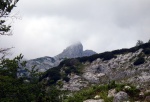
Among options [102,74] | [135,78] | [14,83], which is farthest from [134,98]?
[102,74]

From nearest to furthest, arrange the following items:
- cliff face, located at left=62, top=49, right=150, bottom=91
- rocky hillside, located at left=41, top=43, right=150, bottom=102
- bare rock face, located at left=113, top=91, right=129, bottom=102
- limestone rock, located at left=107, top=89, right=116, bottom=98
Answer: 1. bare rock face, located at left=113, top=91, right=129, bottom=102
2. limestone rock, located at left=107, top=89, right=116, bottom=98
3. cliff face, located at left=62, top=49, right=150, bottom=91
4. rocky hillside, located at left=41, top=43, right=150, bottom=102

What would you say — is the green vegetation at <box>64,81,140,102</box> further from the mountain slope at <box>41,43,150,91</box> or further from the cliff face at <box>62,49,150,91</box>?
the mountain slope at <box>41,43,150,91</box>

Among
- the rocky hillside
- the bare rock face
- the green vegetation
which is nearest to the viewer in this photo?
the bare rock face

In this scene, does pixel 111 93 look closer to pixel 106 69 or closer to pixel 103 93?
pixel 103 93

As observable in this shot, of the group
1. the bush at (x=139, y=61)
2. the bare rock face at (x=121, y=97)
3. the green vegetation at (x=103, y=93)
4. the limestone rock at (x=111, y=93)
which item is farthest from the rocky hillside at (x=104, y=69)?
the bare rock face at (x=121, y=97)

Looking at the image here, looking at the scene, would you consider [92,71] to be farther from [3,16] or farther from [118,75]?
[3,16]

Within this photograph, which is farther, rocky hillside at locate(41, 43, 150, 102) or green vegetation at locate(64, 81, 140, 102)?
rocky hillside at locate(41, 43, 150, 102)

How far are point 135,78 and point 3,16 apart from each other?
94.9 m

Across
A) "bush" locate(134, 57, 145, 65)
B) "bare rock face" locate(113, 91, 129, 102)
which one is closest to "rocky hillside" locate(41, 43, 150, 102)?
"bush" locate(134, 57, 145, 65)

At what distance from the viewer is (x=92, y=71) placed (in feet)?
461

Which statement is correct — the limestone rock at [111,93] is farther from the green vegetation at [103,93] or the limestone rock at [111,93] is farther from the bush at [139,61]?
the bush at [139,61]

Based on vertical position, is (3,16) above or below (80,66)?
above

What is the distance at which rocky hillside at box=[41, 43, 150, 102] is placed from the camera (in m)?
123

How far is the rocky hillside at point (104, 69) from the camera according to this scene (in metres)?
123
